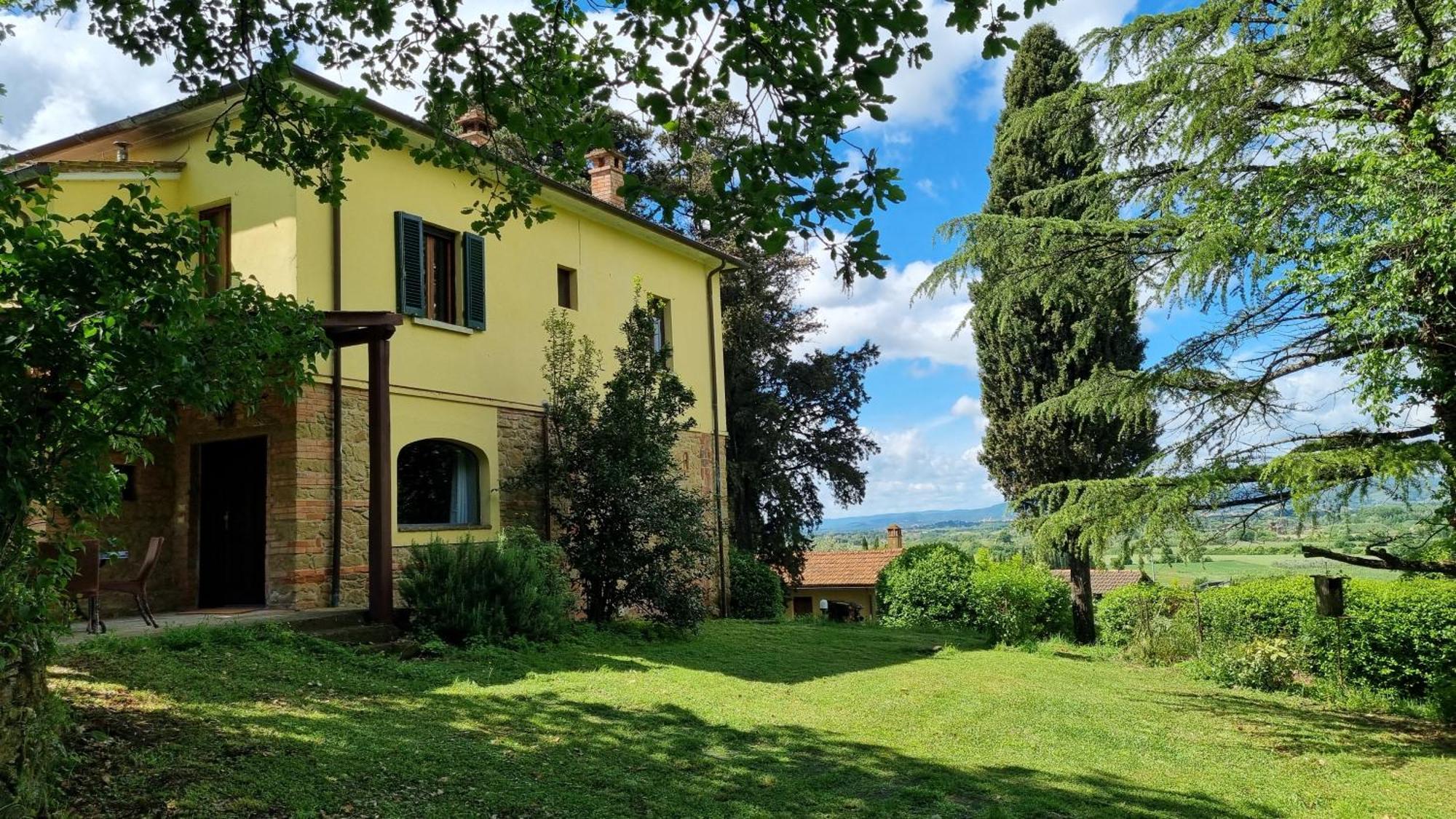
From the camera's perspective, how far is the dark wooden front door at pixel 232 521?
10.5 metres

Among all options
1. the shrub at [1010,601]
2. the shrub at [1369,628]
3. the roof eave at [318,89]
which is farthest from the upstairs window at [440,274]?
the shrub at [1369,628]

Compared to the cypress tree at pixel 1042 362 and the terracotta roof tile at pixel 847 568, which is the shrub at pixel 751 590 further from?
the terracotta roof tile at pixel 847 568

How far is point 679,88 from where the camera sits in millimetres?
4062

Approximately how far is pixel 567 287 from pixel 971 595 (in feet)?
30.0

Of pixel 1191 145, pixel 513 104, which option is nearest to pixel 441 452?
pixel 513 104

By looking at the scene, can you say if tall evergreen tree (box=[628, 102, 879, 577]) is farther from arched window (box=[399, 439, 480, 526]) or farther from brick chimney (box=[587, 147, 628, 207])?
arched window (box=[399, 439, 480, 526])

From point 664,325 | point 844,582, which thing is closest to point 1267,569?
point 664,325

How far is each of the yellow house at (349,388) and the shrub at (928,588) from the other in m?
7.77

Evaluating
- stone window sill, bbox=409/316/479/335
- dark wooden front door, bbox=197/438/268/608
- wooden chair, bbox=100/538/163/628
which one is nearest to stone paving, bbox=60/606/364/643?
wooden chair, bbox=100/538/163/628

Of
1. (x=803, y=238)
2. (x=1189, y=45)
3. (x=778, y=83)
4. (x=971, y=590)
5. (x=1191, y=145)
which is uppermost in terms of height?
(x=1189, y=45)

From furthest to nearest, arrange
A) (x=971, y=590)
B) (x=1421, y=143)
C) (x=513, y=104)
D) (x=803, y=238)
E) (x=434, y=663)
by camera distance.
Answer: (x=971, y=590) < (x=434, y=663) < (x=1421, y=143) < (x=513, y=104) < (x=803, y=238)

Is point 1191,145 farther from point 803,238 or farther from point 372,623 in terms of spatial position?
point 372,623

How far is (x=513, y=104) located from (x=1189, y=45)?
24.2ft

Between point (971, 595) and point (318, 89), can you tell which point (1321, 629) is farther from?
point (318, 89)
